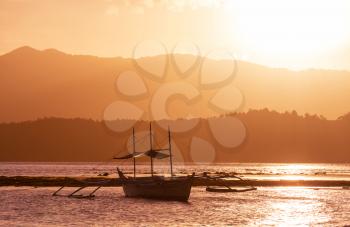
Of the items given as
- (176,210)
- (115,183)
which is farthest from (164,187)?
(115,183)

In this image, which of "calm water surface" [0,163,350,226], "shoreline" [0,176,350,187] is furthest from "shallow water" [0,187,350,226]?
"shoreline" [0,176,350,187]

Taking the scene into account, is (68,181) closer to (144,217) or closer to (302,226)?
(144,217)

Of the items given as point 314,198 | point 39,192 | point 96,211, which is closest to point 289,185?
point 314,198

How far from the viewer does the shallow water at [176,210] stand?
68.6 meters

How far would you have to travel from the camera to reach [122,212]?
78.4 m

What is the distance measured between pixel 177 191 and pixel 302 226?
28.3 metres

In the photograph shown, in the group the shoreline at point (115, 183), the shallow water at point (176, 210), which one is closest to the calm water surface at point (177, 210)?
the shallow water at point (176, 210)

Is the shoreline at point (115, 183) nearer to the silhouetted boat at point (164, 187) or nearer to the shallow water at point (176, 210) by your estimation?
the shallow water at point (176, 210)

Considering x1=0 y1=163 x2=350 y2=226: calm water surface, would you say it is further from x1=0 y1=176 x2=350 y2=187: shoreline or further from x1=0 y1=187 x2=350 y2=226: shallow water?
x1=0 y1=176 x2=350 y2=187: shoreline

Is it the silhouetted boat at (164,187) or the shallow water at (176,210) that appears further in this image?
the silhouetted boat at (164,187)

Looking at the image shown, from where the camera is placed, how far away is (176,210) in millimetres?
81250

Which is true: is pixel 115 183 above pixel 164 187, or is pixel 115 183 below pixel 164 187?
below

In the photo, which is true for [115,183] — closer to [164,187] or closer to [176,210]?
[164,187]

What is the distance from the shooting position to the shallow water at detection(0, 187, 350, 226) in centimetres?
6856
